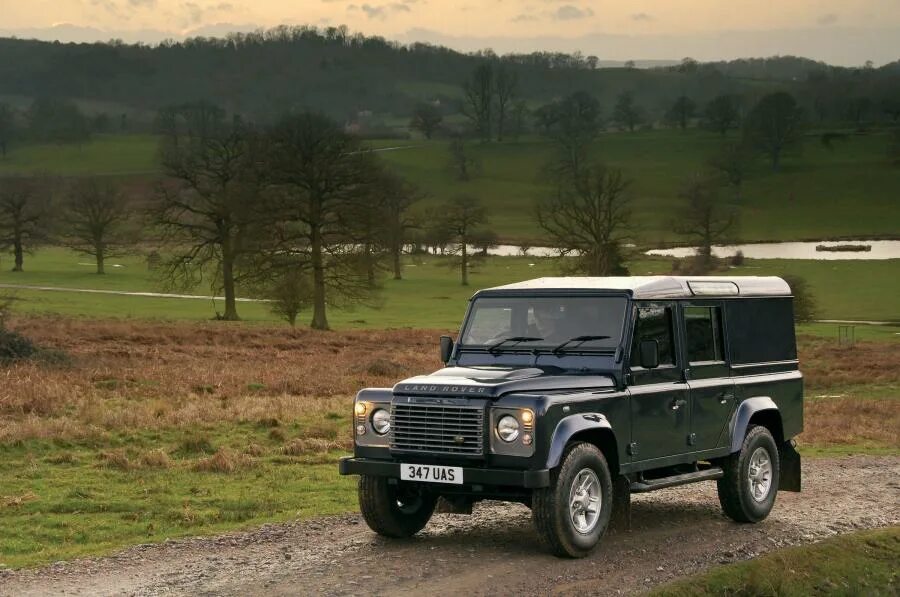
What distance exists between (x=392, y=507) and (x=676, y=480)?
9.90 feet

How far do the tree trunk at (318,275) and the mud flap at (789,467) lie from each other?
44.6 meters

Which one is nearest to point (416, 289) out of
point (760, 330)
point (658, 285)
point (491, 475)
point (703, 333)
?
point (760, 330)

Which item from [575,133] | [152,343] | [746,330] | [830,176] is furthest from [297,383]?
[575,133]

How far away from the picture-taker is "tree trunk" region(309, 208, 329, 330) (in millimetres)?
57438

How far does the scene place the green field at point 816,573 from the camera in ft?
34.4

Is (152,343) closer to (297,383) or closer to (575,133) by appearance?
(297,383)

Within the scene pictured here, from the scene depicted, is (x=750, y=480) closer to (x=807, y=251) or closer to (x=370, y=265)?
(x=370, y=265)

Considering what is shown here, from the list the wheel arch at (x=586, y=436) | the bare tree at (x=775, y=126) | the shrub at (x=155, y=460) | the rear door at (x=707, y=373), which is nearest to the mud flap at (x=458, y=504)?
the wheel arch at (x=586, y=436)

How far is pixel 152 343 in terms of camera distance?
132ft

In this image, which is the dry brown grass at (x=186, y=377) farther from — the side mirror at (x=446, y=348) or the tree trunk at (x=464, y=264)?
the tree trunk at (x=464, y=264)

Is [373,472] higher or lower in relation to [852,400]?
higher

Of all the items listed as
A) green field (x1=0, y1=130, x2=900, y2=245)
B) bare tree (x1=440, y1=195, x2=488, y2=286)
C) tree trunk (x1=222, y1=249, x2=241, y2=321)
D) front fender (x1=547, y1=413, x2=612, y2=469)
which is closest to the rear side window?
front fender (x1=547, y1=413, x2=612, y2=469)

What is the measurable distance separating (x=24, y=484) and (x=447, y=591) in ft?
26.4

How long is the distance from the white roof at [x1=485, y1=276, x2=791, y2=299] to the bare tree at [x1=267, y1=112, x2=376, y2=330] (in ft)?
146
